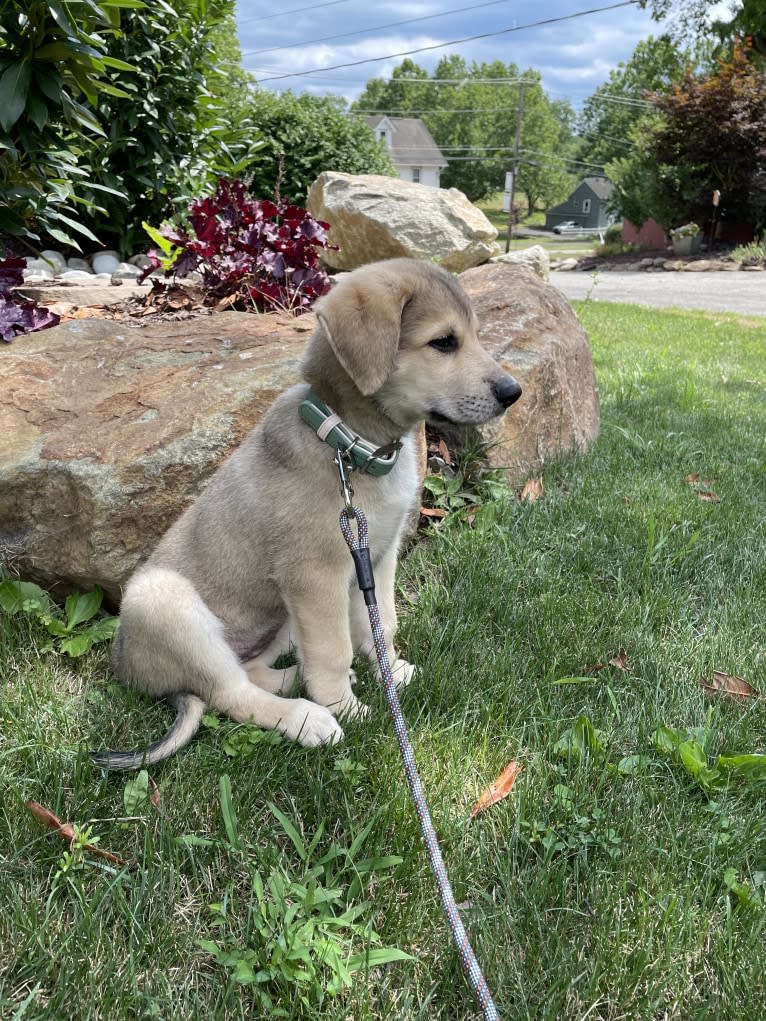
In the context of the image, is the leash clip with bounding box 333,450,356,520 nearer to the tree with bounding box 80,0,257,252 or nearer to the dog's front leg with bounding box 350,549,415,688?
the dog's front leg with bounding box 350,549,415,688

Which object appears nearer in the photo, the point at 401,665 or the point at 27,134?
the point at 401,665

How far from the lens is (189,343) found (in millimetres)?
3729

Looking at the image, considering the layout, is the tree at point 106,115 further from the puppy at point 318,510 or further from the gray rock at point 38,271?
the puppy at point 318,510

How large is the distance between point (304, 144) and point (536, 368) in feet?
32.1

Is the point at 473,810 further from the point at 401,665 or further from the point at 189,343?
the point at 189,343

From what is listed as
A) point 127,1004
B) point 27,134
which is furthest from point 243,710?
point 27,134

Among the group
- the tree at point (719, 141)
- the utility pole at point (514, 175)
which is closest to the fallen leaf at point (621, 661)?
the tree at point (719, 141)

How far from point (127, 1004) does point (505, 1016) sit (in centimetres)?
77

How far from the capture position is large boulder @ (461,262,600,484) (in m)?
4.37

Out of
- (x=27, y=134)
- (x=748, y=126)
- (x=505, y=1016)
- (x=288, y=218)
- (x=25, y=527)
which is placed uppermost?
(x=748, y=126)

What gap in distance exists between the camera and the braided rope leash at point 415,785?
145cm

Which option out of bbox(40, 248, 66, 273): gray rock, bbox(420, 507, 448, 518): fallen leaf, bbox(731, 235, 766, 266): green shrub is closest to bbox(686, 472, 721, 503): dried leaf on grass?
bbox(420, 507, 448, 518): fallen leaf

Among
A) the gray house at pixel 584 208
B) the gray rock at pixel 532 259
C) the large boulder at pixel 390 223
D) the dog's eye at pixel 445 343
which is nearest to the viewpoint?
the dog's eye at pixel 445 343

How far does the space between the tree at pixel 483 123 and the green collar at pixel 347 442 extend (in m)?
89.9
